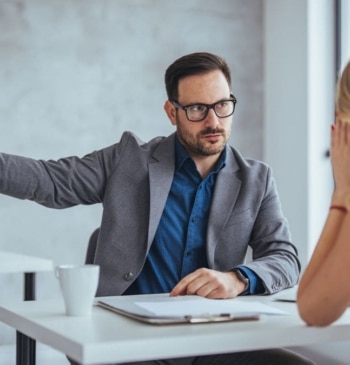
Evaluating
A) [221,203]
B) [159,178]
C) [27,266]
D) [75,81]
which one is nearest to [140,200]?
[159,178]

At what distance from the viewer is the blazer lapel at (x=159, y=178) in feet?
6.90

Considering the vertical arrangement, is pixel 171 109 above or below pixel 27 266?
above

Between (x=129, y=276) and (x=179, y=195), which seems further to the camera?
(x=179, y=195)

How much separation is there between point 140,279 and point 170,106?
21.6 inches

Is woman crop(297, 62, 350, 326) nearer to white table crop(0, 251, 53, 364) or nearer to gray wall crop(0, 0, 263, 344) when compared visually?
white table crop(0, 251, 53, 364)

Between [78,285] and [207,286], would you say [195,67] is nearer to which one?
[207,286]

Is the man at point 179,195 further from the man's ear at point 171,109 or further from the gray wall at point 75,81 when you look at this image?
the gray wall at point 75,81

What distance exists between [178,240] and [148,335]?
2.89 feet

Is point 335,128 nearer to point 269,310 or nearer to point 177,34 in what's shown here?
point 269,310

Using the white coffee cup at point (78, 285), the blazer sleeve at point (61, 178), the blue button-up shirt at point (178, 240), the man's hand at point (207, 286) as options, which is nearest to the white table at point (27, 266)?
the blazer sleeve at point (61, 178)

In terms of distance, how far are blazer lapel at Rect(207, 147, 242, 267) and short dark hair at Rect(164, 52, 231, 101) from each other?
27 centimetres

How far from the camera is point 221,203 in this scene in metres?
2.14

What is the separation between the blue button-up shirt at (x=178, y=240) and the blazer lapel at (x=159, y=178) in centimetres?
5

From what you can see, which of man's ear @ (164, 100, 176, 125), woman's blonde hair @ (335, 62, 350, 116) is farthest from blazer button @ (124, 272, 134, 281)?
woman's blonde hair @ (335, 62, 350, 116)
